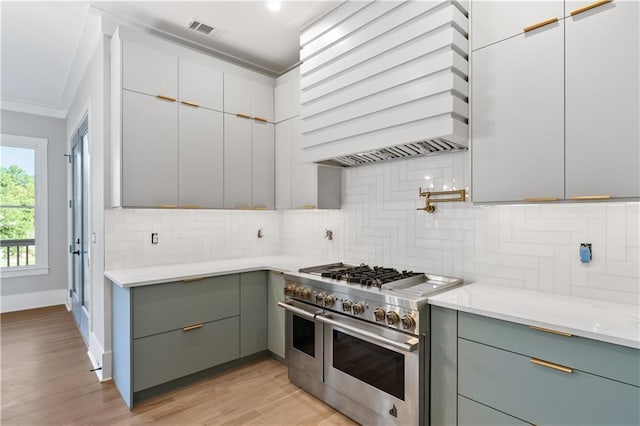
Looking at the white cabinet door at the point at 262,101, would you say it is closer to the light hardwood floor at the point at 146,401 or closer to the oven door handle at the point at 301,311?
the oven door handle at the point at 301,311

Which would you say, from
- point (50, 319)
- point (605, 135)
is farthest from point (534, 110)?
point (50, 319)

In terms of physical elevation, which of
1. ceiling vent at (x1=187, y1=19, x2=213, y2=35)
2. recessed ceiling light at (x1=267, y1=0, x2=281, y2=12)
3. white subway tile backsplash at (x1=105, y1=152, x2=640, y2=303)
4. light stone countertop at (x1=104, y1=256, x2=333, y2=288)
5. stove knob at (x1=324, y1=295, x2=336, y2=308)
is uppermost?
ceiling vent at (x1=187, y1=19, x2=213, y2=35)

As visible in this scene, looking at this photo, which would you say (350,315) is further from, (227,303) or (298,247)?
(298,247)

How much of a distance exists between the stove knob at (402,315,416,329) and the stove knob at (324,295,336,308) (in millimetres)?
560

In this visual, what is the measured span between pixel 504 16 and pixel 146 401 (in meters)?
3.38

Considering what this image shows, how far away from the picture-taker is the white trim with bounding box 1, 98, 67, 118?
477cm

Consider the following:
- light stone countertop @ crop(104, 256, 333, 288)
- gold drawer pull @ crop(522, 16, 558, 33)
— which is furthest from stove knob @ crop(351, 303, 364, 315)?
gold drawer pull @ crop(522, 16, 558, 33)

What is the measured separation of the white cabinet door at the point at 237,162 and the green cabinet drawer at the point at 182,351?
1127 millimetres

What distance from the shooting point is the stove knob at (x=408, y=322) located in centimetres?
189

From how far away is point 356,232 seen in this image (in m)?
3.14

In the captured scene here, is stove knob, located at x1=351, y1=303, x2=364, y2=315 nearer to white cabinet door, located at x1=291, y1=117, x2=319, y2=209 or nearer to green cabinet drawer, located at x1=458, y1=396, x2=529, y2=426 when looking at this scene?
green cabinet drawer, located at x1=458, y1=396, x2=529, y2=426

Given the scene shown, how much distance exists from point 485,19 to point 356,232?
1.85 m

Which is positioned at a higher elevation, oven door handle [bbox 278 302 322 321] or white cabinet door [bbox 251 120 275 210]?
white cabinet door [bbox 251 120 275 210]

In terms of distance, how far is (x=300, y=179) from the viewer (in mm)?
3309
